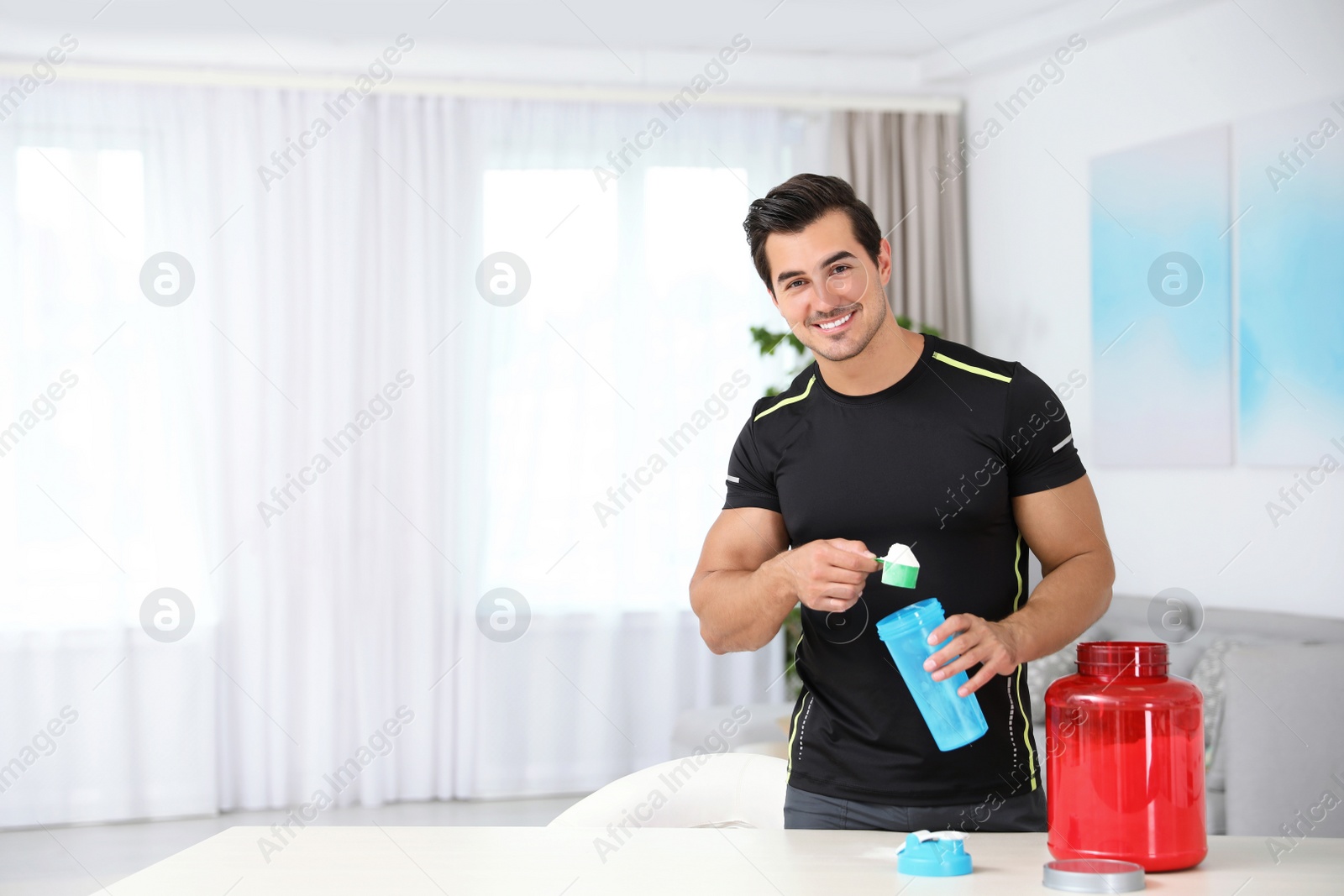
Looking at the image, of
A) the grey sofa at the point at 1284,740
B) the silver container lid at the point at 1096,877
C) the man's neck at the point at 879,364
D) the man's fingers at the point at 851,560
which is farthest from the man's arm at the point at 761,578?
the grey sofa at the point at 1284,740

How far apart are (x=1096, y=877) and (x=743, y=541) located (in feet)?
2.37

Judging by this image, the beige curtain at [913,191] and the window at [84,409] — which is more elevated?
the beige curtain at [913,191]

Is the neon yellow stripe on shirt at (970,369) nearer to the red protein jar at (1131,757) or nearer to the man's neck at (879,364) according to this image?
the man's neck at (879,364)

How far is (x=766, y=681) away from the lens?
4.87m

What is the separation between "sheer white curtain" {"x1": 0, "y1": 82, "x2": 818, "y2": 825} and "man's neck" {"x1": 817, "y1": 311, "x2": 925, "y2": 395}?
2.99 m

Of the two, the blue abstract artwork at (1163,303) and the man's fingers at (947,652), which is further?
the blue abstract artwork at (1163,303)

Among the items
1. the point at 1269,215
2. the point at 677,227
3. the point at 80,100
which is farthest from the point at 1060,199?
the point at 80,100

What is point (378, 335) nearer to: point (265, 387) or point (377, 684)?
point (265, 387)

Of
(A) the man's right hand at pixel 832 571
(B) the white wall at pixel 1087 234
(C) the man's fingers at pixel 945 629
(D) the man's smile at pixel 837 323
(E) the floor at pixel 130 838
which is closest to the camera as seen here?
(C) the man's fingers at pixel 945 629

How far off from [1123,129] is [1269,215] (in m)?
0.72

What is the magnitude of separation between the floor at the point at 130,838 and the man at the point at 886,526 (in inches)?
102

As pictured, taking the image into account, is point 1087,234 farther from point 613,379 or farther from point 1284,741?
point 1284,741

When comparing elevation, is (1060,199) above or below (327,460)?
above

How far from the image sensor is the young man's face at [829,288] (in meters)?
1.69
